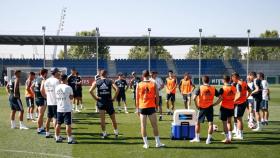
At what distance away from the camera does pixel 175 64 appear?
227 feet

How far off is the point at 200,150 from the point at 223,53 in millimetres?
97258

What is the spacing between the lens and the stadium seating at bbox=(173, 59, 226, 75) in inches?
2623

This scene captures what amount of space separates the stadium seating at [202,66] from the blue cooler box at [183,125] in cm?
5318

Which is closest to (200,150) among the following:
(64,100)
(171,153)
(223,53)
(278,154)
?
(171,153)

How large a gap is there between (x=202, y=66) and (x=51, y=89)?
5554 centimetres

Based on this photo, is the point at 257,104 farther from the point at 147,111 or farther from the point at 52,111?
the point at 52,111

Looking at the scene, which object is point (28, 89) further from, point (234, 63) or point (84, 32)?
point (84, 32)

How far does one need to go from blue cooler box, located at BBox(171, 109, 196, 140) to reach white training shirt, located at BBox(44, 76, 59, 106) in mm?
3911

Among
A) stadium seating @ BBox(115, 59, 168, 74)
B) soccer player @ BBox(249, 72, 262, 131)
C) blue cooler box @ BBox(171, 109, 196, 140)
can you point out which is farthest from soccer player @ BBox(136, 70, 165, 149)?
stadium seating @ BBox(115, 59, 168, 74)

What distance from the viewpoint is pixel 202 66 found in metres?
67.4

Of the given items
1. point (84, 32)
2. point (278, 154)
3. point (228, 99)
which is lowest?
point (278, 154)

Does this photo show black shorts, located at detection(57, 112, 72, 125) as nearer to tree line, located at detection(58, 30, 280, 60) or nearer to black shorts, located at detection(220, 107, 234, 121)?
black shorts, located at detection(220, 107, 234, 121)

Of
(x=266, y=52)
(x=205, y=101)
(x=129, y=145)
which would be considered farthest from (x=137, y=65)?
(x=129, y=145)

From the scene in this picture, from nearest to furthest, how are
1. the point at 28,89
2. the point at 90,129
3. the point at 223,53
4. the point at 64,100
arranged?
the point at 64,100
the point at 90,129
the point at 28,89
the point at 223,53
